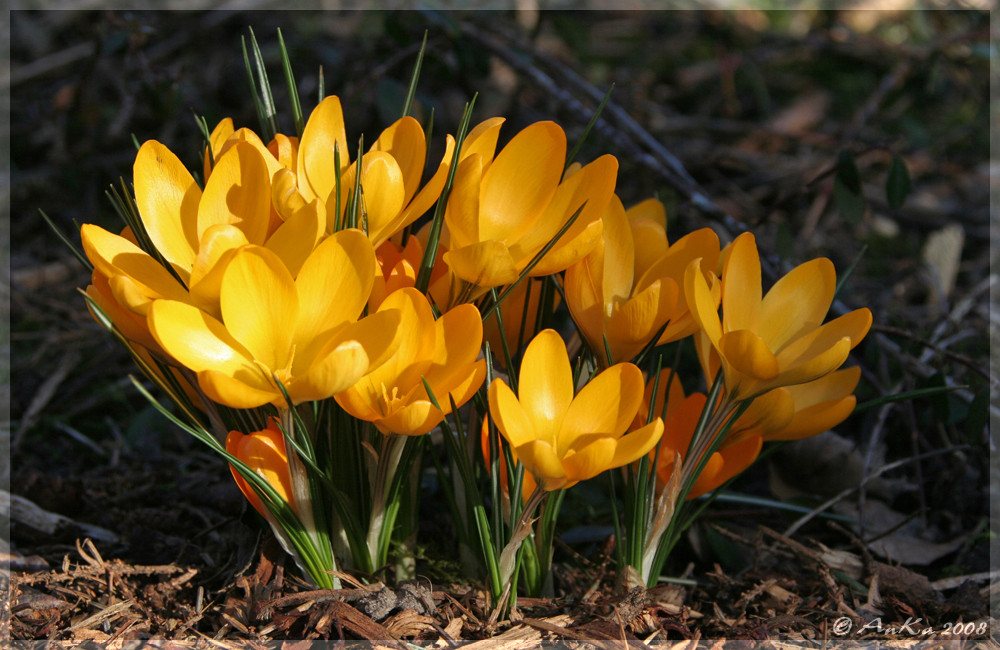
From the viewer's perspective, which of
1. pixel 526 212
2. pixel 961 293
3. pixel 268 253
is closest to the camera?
pixel 268 253

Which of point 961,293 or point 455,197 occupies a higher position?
point 455,197

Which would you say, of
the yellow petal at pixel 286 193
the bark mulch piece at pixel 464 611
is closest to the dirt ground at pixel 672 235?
the bark mulch piece at pixel 464 611

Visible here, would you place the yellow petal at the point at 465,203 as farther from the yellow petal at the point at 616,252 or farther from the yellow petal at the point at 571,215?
the yellow petal at the point at 616,252

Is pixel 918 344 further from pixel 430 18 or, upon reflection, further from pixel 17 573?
pixel 17 573

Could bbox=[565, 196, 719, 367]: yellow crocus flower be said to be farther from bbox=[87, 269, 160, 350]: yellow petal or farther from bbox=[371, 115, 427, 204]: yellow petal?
bbox=[87, 269, 160, 350]: yellow petal

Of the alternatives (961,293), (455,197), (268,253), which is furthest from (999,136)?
(268,253)

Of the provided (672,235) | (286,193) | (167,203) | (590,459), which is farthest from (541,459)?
(672,235)

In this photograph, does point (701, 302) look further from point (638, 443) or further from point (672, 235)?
point (672, 235)
